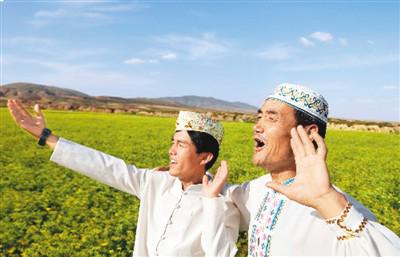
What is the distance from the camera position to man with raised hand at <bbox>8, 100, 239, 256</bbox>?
3500 mm

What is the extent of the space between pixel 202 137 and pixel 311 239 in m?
1.39

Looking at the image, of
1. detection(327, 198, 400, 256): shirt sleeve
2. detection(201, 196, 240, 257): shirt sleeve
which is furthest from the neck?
detection(327, 198, 400, 256): shirt sleeve

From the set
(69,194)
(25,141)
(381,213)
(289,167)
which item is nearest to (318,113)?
(289,167)

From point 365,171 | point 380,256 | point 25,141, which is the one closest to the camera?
point 380,256

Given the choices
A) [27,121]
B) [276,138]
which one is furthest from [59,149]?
[276,138]

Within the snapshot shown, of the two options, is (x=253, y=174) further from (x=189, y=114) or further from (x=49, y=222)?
(x=189, y=114)

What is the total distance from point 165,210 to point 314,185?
1.88 meters

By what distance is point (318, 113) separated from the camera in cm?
288

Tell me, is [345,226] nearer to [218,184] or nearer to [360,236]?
[360,236]

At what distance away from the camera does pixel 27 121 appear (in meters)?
3.86

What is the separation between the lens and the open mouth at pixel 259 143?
2.94 m

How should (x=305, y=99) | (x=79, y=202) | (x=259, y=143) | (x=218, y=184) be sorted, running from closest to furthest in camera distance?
(x=305, y=99)
(x=259, y=143)
(x=218, y=184)
(x=79, y=202)

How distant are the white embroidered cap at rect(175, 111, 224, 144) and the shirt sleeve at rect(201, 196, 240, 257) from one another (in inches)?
27.5

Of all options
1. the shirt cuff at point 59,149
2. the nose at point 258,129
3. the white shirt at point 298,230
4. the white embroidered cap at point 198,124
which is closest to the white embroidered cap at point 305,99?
the nose at point 258,129
